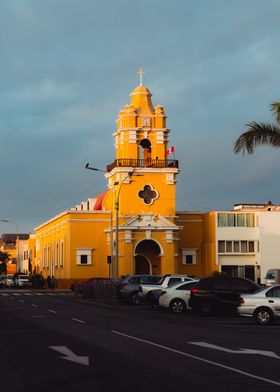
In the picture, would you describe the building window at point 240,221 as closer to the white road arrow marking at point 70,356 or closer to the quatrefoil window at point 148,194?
the quatrefoil window at point 148,194

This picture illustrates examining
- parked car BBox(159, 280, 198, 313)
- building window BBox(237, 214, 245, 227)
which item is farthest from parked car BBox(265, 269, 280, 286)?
building window BBox(237, 214, 245, 227)

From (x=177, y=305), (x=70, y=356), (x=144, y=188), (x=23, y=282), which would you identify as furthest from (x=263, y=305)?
(x=23, y=282)

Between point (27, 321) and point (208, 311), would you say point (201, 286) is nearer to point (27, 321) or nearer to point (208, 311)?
point (208, 311)

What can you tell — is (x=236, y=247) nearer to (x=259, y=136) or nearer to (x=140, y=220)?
(x=140, y=220)

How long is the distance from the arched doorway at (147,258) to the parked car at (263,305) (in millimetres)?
49289

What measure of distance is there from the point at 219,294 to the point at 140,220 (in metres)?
41.2

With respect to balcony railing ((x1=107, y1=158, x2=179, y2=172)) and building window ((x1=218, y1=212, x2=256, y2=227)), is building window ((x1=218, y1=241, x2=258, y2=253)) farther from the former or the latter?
balcony railing ((x1=107, y1=158, x2=179, y2=172))

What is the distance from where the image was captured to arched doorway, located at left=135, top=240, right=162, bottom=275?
76.2 meters

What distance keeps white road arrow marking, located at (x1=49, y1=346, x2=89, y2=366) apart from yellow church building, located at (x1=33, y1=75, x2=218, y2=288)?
55081 mm

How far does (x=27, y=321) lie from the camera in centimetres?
2753

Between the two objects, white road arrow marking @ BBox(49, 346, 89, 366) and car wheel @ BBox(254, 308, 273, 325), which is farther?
car wheel @ BBox(254, 308, 273, 325)

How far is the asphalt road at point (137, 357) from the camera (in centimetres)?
1190

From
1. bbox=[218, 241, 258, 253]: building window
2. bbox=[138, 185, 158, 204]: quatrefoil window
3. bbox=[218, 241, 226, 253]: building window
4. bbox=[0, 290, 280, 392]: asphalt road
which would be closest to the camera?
bbox=[0, 290, 280, 392]: asphalt road

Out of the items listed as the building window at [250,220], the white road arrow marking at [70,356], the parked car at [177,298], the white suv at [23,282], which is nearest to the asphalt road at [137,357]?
the white road arrow marking at [70,356]
